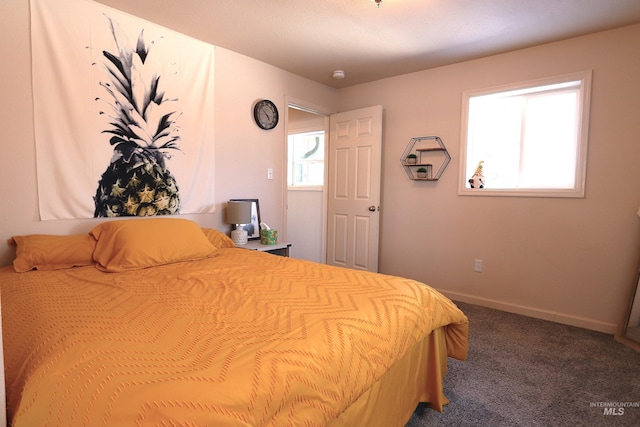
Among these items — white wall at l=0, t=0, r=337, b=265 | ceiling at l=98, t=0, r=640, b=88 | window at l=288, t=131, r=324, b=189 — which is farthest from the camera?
window at l=288, t=131, r=324, b=189

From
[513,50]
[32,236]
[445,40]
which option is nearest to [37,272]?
[32,236]

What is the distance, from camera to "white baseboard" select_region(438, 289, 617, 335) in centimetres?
282

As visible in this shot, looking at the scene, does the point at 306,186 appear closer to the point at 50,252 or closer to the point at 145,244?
the point at 145,244

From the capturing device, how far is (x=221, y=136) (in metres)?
3.18

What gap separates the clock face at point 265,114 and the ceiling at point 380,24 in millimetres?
433

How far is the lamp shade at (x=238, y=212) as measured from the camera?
3.07 meters

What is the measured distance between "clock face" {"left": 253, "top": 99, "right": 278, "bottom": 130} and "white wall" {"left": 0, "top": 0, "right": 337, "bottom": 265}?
0.06 m

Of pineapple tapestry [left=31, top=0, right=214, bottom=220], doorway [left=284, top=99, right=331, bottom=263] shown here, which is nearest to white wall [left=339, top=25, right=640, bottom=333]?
doorway [left=284, top=99, right=331, bottom=263]

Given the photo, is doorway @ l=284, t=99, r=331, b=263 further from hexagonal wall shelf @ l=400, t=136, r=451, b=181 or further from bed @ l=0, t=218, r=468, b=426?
bed @ l=0, t=218, r=468, b=426

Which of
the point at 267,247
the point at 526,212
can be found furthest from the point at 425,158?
the point at 267,247

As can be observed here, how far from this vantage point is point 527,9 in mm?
2383

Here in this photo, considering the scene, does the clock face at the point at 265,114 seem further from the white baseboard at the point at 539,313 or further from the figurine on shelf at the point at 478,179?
the white baseboard at the point at 539,313

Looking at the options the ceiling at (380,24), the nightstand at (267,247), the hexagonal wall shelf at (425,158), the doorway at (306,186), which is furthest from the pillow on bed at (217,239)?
the hexagonal wall shelf at (425,158)

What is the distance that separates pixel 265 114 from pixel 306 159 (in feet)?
5.46
